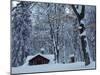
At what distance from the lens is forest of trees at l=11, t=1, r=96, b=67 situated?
2139 millimetres

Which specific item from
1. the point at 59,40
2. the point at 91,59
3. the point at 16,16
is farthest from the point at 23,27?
the point at 91,59

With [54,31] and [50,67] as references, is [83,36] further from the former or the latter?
[50,67]

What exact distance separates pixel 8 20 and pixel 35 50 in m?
0.43

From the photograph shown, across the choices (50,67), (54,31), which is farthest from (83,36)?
(50,67)

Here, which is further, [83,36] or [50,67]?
[83,36]

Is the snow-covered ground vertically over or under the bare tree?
under

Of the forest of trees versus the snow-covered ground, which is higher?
the forest of trees

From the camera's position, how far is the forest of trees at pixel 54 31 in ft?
7.02

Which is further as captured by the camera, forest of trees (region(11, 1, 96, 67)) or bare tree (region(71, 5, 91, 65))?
bare tree (region(71, 5, 91, 65))

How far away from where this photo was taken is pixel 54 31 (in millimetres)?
2264

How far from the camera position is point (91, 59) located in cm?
241

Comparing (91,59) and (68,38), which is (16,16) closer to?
(68,38)

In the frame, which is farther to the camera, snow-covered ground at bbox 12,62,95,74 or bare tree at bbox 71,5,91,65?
bare tree at bbox 71,5,91,65

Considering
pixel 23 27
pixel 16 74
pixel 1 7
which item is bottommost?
pixel 16 74
